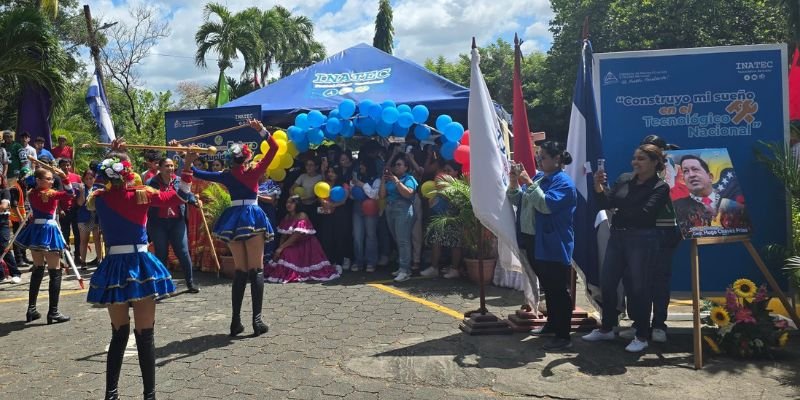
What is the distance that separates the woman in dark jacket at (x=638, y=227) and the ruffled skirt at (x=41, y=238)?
5411mm

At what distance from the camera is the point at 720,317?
5.18 metres

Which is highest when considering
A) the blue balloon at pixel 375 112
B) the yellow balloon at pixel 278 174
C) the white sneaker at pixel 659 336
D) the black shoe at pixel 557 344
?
the blue balloon at pixel 375 112

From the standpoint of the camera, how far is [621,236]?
5383 millimetres

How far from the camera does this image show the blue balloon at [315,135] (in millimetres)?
9164

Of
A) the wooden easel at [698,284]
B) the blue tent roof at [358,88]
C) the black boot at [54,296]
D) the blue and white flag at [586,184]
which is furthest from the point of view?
the blue tent roof at [358,88]

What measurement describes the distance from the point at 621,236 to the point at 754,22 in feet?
70.9

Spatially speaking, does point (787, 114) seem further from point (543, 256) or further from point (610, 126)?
point (543, 256)

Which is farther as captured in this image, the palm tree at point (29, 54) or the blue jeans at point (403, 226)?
the palm tree at point (29, 54)

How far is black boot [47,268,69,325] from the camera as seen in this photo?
6.48 meters

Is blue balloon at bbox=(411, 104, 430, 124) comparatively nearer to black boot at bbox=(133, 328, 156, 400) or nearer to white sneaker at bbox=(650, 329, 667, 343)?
white sneaker at bbox=(650, 329, 667, 343)

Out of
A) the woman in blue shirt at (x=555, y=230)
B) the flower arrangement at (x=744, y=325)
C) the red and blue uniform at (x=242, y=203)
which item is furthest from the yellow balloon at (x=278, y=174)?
the flower arrangement at (x=744, y=325)

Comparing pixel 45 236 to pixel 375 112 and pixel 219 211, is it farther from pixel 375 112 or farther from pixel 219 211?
pixel 375 112

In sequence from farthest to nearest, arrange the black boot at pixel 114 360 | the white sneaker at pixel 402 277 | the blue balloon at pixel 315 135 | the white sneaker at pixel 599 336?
the blue balloon at pixel 315 135 < the white sneaker at pixel 402 277 < the white sneaker at pixel 599 336 < the black boot at pixel 114 360

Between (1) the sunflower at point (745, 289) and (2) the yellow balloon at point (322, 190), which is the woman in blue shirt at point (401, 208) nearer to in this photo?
(2) the yellow balloon at point (322, 190)
